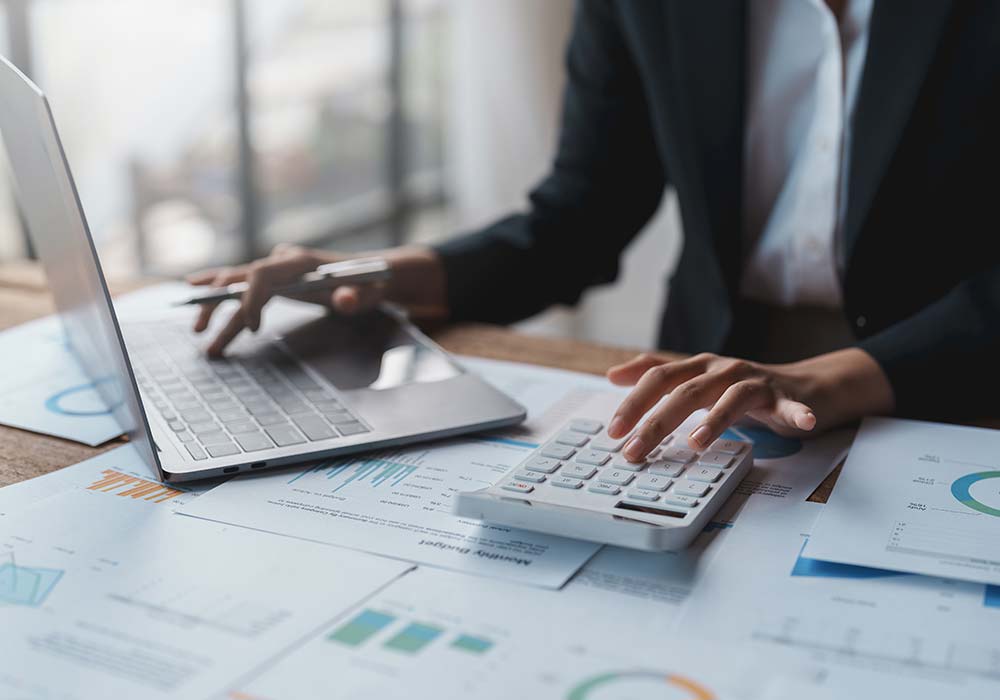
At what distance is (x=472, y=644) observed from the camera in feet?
1.59

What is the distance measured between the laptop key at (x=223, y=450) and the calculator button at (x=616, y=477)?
253mm

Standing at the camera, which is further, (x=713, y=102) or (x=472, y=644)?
(x=713, y=102)

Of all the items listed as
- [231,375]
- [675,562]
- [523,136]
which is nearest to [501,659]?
[675,562]

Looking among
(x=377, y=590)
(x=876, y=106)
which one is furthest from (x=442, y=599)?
(x=876, y=106)

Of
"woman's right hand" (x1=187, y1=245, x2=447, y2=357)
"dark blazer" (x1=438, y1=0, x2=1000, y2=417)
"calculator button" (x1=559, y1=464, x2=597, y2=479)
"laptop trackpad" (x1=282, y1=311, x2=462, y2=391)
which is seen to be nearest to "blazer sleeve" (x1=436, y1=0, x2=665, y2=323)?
"dark blazer" (x1=438, y1=0, x2=1000, y2=417)

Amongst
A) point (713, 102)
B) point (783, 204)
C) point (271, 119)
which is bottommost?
point (271, 119)

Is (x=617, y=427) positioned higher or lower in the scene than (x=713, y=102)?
lower

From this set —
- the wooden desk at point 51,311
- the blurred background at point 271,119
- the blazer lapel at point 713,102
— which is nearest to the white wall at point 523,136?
the blurred background at point 271,119

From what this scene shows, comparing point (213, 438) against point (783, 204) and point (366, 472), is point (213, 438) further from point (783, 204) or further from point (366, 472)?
point (783, 204)

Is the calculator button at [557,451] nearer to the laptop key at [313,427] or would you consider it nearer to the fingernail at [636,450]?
the fingernail at [636,450]

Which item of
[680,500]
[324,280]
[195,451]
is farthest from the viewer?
[324,280]

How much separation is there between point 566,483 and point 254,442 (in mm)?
235

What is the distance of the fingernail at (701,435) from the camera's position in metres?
0.66

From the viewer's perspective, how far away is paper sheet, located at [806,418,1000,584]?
1.84 feet
